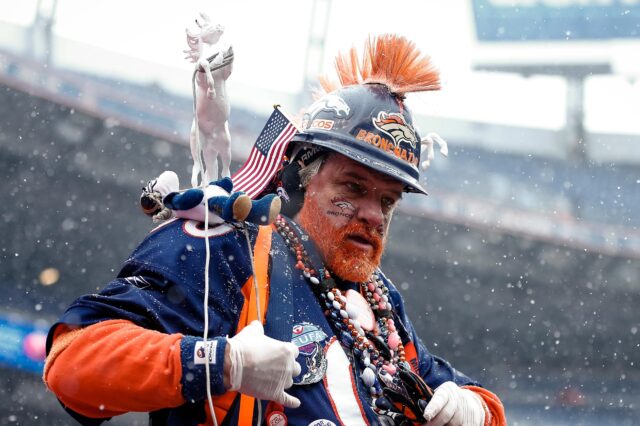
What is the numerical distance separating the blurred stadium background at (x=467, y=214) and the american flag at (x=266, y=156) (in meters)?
9.08

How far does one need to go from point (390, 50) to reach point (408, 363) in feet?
3.55

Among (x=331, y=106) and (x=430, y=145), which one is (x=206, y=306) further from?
(x=430, y=145)

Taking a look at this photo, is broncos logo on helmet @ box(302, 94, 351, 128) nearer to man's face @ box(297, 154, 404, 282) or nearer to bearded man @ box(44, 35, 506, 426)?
bearded man @ box(44, 35, 506, 426)

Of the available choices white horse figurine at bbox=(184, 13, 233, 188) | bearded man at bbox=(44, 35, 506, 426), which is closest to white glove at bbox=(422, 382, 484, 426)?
bearded man at bbox=(44, 35, 506, 426)

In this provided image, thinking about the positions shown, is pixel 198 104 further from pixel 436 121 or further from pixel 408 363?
pixel 436 121

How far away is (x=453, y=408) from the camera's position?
2234 millimetres

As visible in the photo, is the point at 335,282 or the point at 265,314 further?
the point at 335,282

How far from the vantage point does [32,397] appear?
10867mm

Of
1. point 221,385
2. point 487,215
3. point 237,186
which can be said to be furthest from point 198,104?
point 487,215

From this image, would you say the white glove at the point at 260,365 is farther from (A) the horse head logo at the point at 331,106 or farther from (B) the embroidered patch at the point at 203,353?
(A) the horse head logo at the point at 331,106

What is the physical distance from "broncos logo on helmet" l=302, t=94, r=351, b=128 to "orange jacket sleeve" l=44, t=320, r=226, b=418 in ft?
3.47

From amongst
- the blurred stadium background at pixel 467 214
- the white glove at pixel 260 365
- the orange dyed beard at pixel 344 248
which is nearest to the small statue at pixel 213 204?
the white glove at pixel 260 365

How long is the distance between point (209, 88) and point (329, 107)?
22.9 inches

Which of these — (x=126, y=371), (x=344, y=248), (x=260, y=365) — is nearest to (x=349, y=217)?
(x=344, y=248)
